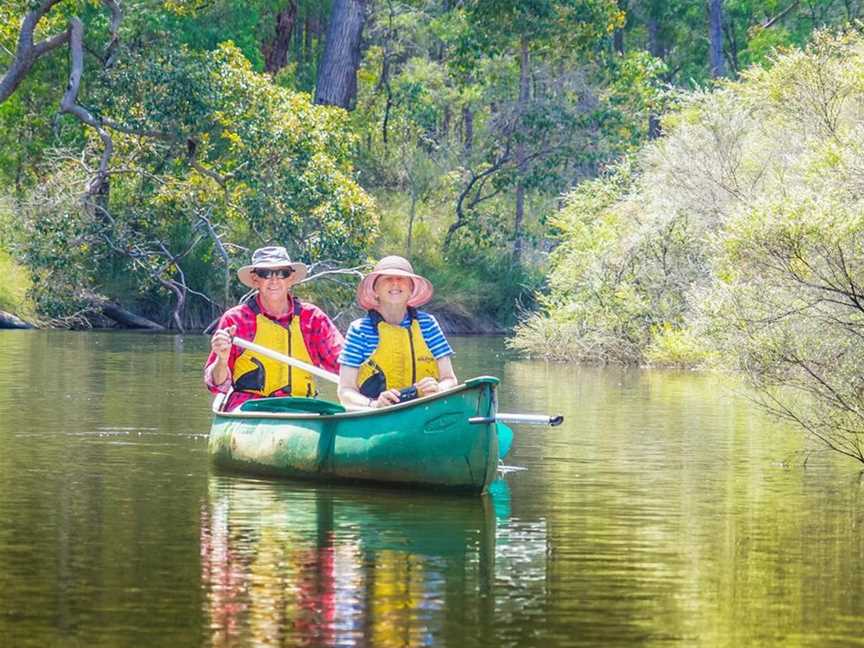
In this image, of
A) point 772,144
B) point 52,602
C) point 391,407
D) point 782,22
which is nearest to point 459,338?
point 772,144

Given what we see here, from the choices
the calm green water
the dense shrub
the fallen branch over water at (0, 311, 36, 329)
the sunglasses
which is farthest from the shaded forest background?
the sunglasses

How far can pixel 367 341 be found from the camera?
12.2 metres

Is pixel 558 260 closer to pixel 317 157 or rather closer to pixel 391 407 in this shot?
pixel 317 157

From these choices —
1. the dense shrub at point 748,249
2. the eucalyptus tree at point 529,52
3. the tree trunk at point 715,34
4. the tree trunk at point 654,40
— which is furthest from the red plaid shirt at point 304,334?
the tree trunk at point 654,40

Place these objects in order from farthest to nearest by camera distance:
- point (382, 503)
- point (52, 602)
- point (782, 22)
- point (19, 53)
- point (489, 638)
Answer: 1. point (782, 22)
2. point (19, 53)
3. point (382, 503)
4. point (52, 602)
5. point (489, 638)

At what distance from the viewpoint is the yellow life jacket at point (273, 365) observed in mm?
13453

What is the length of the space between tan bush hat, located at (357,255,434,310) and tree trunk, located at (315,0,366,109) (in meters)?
25.8

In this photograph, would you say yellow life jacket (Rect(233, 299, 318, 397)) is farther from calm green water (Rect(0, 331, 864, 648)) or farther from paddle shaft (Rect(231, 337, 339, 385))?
calm green water (Rect(0, 331, 864, 648))

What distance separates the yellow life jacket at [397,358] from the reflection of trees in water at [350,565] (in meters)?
0.94

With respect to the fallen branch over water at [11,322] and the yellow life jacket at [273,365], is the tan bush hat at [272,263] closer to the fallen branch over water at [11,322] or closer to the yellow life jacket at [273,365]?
the yellow life jacket at [273,365]

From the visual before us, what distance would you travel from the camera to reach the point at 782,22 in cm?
4928

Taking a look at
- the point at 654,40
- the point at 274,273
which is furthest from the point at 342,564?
the point at 654,40

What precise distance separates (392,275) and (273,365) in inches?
68.7

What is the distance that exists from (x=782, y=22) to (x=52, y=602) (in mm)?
43968
